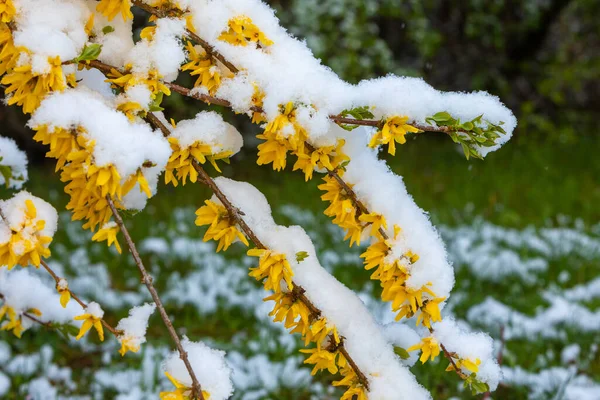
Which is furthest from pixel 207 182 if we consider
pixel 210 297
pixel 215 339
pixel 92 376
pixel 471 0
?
pixel 471 0

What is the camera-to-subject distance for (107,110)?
42.2 inches

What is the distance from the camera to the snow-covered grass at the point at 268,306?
2275mm

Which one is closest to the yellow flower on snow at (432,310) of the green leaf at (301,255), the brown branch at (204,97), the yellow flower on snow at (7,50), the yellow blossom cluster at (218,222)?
the green leaf at (301,255)

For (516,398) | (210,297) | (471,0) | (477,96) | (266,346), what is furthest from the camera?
(471,0)

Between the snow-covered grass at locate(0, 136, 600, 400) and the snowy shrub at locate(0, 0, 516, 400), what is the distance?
2.74 ft

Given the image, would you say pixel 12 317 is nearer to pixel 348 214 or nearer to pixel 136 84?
pixel 136 84

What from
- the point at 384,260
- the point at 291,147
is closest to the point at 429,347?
the point at 384,260

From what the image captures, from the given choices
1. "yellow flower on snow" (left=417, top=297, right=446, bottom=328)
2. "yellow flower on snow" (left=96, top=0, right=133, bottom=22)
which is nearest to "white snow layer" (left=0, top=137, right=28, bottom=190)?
"yellow flower on snow" (left=96, top=0, right=133, bottom=22)

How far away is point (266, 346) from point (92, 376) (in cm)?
63

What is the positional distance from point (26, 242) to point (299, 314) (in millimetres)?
465

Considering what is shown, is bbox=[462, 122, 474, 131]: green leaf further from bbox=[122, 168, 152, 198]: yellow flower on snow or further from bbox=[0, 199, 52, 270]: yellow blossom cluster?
bbox=[0, 199, 52, 270]: yellow blossom cluster

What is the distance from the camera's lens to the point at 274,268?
1126 millimetres

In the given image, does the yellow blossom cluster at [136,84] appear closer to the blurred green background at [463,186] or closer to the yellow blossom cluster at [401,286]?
the yellow blossom cluster at [401,286]

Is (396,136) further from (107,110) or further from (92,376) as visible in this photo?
(92,376)
